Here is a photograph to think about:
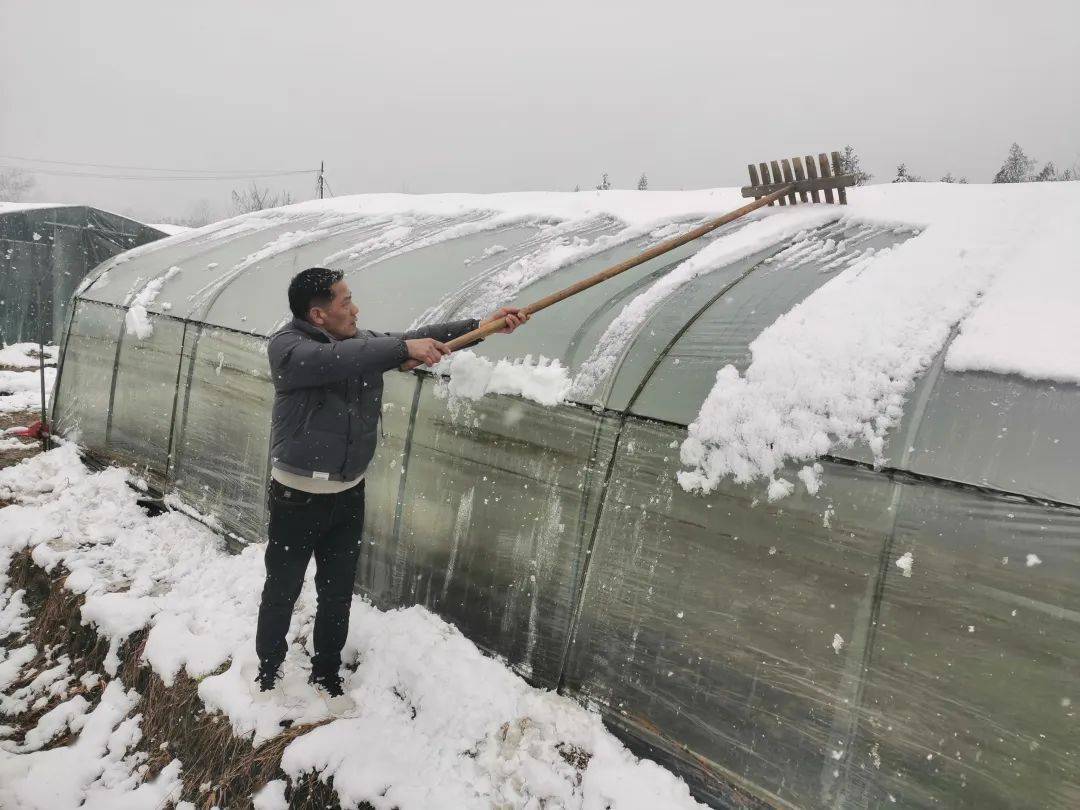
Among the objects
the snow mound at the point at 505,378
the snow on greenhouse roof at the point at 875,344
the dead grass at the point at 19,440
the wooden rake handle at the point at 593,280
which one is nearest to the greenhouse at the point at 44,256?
the dead grass at the point at 19,440

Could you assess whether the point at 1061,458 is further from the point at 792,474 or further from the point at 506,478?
the point at 506,478

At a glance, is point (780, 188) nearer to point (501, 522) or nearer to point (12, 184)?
point (501, 522)

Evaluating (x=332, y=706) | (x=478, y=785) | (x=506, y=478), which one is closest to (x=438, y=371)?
(x=506, y=478)


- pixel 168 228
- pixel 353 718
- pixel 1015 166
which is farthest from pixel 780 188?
pixel 1015 166

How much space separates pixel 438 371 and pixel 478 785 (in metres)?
2.07

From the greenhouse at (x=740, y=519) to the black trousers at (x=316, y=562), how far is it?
69 cm

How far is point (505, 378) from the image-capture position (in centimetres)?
318

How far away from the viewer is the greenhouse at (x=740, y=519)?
192 centimetres

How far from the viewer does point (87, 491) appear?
518 centimetres

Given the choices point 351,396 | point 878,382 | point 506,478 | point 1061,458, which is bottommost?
point 506,478

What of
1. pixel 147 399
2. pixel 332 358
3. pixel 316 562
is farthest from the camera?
pixel 147 399

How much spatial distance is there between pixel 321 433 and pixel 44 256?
51.8 ft

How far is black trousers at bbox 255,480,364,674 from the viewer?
252 centimetres

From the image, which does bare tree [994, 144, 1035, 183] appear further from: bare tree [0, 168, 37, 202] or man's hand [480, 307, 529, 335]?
bare tree [0, 168, 37, 202]
